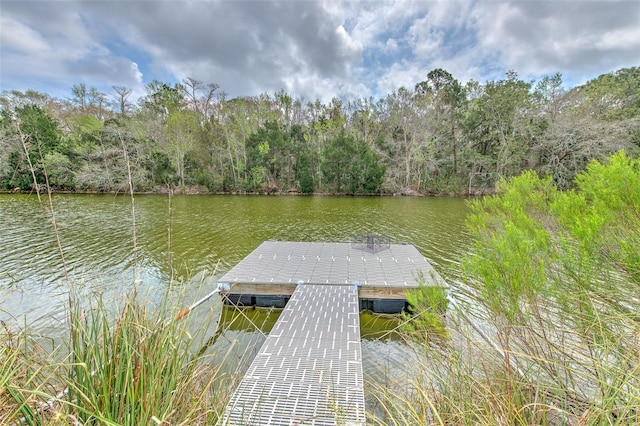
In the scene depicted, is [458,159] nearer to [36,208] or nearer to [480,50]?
[480,50]

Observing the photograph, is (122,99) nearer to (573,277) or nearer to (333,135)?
(333,135)

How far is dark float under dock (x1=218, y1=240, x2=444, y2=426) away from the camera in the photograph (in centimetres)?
265

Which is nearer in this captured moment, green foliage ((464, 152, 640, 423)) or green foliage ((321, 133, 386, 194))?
green foliage ((464, 152, 640, 423))

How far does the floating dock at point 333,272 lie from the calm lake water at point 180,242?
491 mm

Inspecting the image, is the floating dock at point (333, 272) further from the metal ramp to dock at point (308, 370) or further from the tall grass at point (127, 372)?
the tall grass at point (127, 372)

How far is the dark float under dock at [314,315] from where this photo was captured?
2654mm

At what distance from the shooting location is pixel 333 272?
6684 millimetres

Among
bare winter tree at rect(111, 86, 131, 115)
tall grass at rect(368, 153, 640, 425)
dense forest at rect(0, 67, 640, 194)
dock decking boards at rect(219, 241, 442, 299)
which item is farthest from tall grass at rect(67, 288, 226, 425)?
bare winter tree at rect(111, 86, 131, 115)

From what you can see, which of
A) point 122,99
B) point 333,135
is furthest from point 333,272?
point 122,99

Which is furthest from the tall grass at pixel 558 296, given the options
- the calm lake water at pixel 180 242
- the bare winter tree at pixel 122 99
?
the bare winter tree at pixel 122 99

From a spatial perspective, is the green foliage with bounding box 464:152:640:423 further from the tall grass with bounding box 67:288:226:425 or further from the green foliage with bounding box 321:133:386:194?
the green foliage with bounding box 321:133:386:194

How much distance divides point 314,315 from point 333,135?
27694 mm

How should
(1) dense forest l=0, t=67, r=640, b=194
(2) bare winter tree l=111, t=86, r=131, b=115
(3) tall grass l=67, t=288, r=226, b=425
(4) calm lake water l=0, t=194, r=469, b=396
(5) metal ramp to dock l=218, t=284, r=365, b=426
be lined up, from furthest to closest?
(2) bare winter tree l=111, t=86, r=131, b=115
(1) dense forest l=0, t=67, r=640, b=194
(4) calm lake water l=0, t=194, r=469, b=396
(5) metal ramp to dock l=218, t=284, r=365, b=426
(3) tall grass l=67, t=288, r=226, b=425

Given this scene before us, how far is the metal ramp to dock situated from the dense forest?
838 inches
